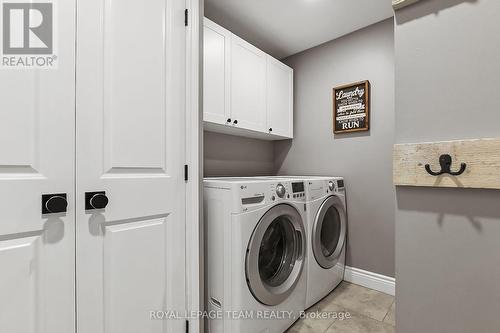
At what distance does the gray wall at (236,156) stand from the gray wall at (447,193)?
5.82 ft

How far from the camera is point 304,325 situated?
5.50ft

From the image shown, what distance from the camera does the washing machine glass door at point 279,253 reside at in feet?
4.80

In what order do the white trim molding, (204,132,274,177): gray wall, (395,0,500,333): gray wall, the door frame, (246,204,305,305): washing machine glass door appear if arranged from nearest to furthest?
(395,0,500,333): gray wall
the white trim molding
the door frame
(246,204,305,305): washing machine glass door
(204,132,274,177): gray wall

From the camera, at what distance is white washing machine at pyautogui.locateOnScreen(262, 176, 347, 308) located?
183 centimetres

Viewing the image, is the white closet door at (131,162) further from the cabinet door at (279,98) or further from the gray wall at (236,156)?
the cabinet door at (279,98)

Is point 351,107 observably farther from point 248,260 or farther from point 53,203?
point 53,203

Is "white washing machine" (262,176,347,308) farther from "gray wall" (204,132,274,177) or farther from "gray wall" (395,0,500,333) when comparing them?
"gray wall" (395,0,500,333)

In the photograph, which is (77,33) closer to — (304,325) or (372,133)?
(304,325)

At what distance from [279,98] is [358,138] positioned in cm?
89

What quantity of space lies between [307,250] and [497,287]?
3.92 ft

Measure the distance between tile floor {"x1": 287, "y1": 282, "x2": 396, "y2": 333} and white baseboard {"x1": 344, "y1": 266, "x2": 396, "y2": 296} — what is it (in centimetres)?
5

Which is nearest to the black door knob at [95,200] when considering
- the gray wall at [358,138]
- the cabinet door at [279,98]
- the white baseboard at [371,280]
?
the cabinet door at [279,98]

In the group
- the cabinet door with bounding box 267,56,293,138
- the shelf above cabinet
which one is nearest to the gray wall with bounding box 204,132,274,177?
the shelf above cabinet

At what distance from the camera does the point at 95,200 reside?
0.96 meters
